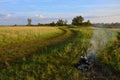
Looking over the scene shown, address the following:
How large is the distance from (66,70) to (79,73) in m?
0.68

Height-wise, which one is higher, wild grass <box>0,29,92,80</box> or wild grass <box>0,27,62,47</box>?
wild grass <box>0,29,92,80</box>

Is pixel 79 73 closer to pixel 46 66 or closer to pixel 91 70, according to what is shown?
pixel 91 70

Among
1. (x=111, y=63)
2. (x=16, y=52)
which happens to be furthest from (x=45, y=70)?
(x=16, y=52)

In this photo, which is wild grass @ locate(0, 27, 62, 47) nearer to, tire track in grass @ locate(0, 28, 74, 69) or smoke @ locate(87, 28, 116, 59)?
tire track in grass @ locate(0, 28, 74, 69)

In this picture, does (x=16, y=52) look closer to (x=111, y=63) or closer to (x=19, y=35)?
(x=111, y=63)

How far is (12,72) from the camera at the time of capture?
11.7 metres

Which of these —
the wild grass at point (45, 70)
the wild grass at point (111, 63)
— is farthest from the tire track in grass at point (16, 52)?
the wild grass at point (111, 63)

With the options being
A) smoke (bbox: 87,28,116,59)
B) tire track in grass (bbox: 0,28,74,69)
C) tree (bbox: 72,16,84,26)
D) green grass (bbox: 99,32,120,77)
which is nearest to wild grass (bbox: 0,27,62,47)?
tire track in grass (bbox: 0,28,74,69)

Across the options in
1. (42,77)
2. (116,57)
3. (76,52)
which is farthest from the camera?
(76,52)

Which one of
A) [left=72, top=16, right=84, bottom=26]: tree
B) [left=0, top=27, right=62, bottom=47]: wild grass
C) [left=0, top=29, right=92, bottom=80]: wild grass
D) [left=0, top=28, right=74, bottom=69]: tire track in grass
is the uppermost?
[left=0, top=29, right=92, bottom=80]: wild grass

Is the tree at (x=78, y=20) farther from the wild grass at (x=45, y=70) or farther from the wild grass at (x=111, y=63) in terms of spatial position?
the wild grass at (x=45, y=70)

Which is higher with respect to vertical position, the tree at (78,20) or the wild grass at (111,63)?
the wild grass at (111,63)

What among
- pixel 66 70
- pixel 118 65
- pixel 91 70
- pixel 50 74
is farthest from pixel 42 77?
pixel 118 65

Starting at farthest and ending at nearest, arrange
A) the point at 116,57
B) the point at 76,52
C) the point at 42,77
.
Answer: the point at 76,52 < the point at 116,57 < the point at 42,77
